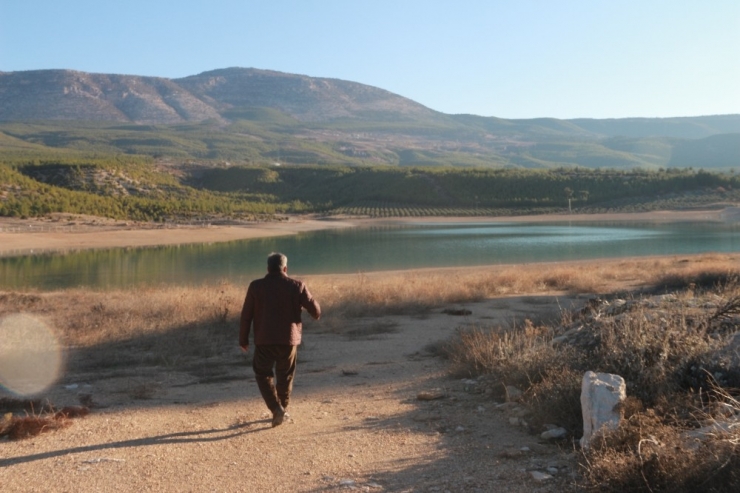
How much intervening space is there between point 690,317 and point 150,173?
9479 cm

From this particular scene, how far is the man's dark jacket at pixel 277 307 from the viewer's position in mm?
6781

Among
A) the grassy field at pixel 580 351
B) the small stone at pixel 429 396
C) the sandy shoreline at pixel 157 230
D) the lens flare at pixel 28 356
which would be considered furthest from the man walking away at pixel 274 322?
the sandy shoreline at pixel 157 230

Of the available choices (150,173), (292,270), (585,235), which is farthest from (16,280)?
(150,173)

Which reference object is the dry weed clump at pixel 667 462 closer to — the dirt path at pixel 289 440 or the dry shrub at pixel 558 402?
the dirt path at pixel 289 440

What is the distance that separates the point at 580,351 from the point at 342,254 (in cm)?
3239

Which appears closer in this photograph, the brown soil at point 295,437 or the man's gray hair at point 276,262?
the brown soil at point 295,437

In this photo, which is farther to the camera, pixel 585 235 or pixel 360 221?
pixel 360 221

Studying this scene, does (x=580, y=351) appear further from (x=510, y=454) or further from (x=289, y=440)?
(x=289, y=440)

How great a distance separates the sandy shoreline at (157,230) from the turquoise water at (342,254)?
10.3 feet

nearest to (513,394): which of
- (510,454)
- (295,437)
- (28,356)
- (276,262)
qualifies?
(510,454)

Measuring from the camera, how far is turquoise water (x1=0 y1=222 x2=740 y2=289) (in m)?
30.6

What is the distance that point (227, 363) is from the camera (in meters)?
10.3

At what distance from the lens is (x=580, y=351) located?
7.43 m

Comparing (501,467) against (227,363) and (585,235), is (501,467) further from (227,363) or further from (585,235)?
(585,235)
